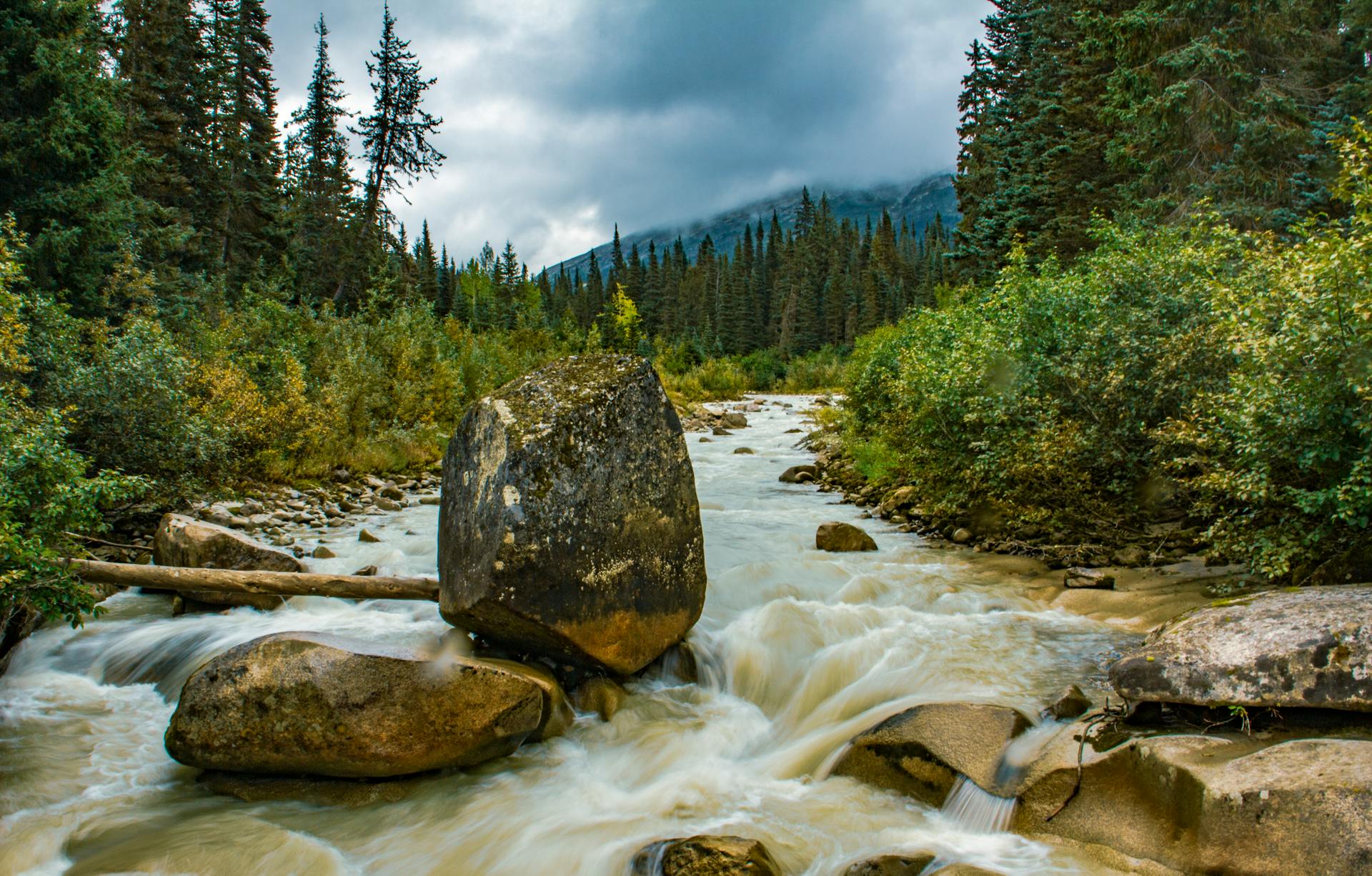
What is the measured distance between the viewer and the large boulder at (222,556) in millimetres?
7543

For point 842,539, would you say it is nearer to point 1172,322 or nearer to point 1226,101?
point 1172,322

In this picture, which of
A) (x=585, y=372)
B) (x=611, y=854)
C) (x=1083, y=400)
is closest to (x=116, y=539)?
(x=585, y=372)

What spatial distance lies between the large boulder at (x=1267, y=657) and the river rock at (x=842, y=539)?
19.5 ft

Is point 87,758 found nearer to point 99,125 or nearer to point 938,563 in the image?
point 938,563

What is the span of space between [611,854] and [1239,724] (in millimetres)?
3686

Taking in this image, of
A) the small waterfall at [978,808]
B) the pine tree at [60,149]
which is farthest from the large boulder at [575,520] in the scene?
the pine tree at [60,149]

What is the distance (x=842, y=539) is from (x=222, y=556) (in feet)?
26.0

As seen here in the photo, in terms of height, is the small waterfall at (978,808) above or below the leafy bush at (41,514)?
below

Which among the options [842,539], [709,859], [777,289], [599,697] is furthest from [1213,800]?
[777,289]

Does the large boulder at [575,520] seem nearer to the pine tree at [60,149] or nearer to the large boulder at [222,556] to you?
the large boulder at [222,556]

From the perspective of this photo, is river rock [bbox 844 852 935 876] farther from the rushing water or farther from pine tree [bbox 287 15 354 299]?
pine tree [bbox 287 15 354 299]

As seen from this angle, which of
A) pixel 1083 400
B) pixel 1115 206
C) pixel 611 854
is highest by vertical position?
pixel 1115 206

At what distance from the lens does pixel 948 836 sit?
13.7 feet

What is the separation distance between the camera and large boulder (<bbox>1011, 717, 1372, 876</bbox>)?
10.5 feet
